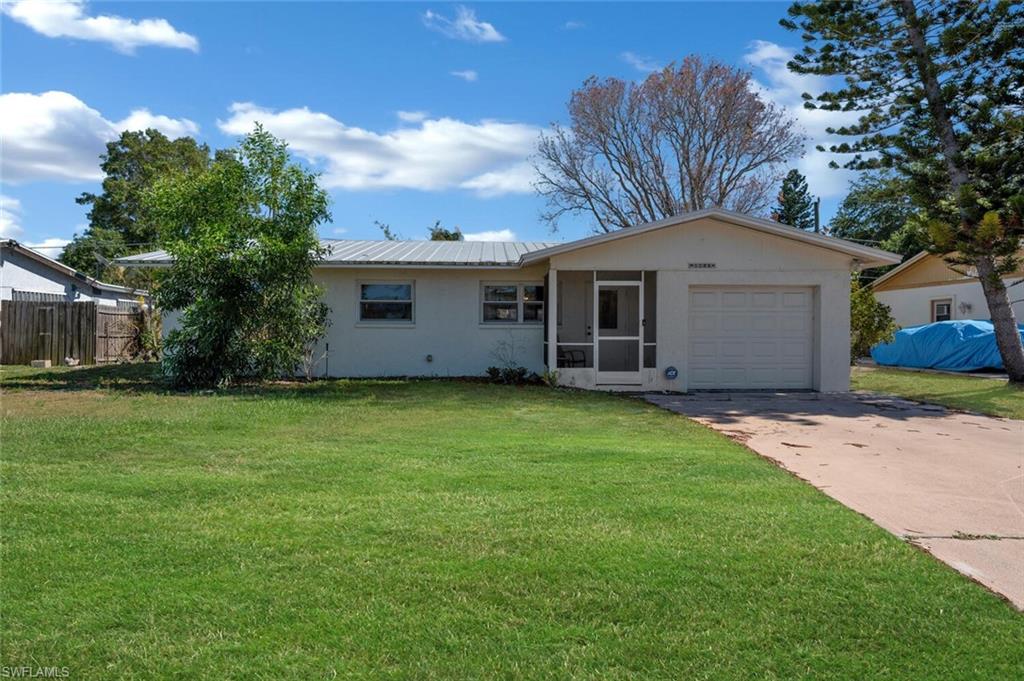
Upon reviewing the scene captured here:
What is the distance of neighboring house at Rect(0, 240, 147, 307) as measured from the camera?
887 inches

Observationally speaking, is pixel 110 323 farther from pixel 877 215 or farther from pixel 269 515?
pixel 877 215

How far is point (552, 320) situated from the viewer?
1566 centimetres

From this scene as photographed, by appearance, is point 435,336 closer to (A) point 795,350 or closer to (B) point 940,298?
(A) point 795,350

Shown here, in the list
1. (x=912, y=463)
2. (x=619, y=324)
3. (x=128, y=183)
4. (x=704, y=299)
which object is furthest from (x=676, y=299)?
(x=128, y=183)

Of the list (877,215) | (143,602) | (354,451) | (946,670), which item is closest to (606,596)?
(946,670)

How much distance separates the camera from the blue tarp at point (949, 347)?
21781 millimetres

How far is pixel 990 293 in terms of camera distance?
667 inches

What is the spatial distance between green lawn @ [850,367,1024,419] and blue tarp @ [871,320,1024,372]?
1505 millimetres

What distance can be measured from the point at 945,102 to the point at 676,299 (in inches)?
320

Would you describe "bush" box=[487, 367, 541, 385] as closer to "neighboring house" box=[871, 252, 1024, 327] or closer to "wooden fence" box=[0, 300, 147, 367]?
"wooden fence" box=[0, 300, 147, 367]

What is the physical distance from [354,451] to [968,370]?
2153 centimetres

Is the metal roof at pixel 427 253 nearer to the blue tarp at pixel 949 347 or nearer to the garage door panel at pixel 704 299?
the garage door panel at pixel 704 299

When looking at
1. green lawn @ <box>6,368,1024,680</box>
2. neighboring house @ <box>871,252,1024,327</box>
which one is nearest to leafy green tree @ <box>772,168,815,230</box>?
neighboring house @ <box>871,252,1024,327</box>

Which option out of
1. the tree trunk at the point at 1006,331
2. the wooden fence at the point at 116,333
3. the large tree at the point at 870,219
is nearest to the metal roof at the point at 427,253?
the wooden fence at the point at 116,333
